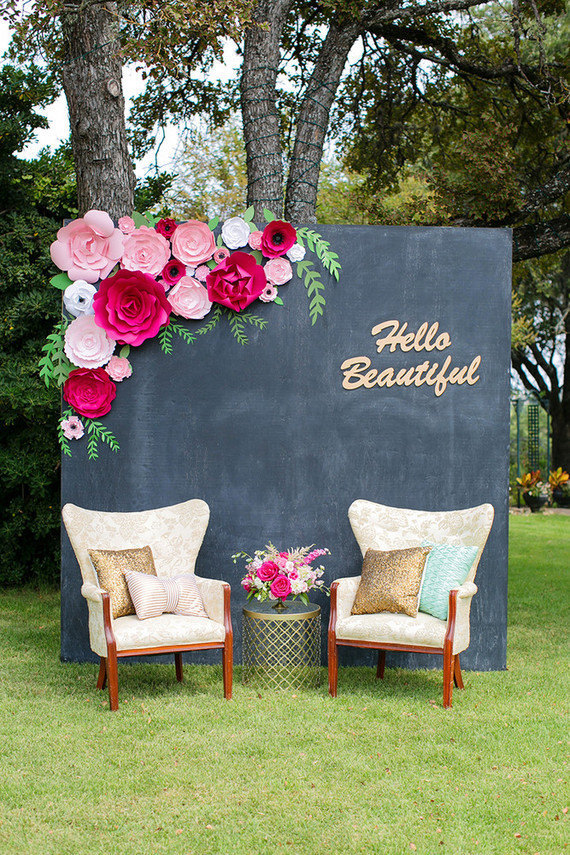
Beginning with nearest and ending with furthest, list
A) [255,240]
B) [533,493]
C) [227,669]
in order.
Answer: [227,669] → [255,240] → [533,493]

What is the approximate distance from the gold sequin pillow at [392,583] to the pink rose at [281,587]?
1.35 ft

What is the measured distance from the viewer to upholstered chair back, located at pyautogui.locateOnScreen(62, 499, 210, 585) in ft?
16.9

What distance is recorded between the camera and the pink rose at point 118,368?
5.56 metres

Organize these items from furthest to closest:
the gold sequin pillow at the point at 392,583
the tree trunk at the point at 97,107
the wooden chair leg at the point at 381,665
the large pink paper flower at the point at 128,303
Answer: the tree trunk at the point at 97,107 < the large pink paper flower at the point at 128,303 < the wooden chair leg at the point at 381,665 < the gold sequin pillow at the point at 392,583

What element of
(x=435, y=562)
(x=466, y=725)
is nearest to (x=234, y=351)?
(x=435, y=562)

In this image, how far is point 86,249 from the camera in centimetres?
550

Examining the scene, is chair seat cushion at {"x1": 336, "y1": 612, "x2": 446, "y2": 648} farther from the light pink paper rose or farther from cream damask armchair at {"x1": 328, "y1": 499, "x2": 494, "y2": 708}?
the light pink paper rose

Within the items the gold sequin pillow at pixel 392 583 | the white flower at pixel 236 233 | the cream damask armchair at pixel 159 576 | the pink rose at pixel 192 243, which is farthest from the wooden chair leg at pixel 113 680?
the white flower at pixel 236 233

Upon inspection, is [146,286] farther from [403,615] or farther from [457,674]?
[457,674]

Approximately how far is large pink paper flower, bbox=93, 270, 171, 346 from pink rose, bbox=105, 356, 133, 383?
15 cm

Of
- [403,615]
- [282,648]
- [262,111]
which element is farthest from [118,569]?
[262,111]

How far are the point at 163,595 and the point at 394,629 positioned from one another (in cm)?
129

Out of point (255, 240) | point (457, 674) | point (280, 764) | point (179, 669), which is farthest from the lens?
point (255, 240)

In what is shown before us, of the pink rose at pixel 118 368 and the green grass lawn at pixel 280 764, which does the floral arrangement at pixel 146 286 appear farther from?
the green grass lawn at pixel 280 764
